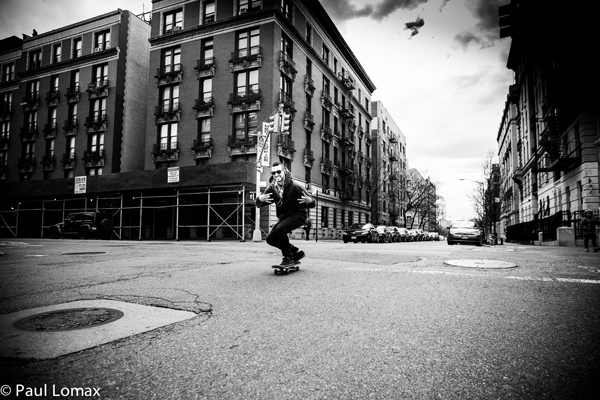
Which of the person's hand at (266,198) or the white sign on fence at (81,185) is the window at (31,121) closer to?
the white sign on fence at (81,185)

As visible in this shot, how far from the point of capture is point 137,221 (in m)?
33.1

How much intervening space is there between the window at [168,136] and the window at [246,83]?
7295 mm

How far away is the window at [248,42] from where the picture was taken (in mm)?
32016

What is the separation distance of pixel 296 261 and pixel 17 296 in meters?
4.03

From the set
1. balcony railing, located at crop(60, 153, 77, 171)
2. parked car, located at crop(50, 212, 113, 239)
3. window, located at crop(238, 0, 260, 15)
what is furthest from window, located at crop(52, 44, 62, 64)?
parked car, located at crop(50, 212, 113, 239)

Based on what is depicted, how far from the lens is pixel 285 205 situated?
6527 mm

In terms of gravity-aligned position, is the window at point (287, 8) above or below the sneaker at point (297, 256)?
above

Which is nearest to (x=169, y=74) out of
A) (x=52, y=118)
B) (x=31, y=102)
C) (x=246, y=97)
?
(x=246, y=97)

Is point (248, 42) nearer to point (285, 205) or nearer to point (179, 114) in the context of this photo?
point (179, 114)

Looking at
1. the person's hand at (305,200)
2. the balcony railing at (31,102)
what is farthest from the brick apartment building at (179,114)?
the person's hand at (305,200)

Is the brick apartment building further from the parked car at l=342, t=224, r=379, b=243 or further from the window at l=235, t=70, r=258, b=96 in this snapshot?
the parked car at l=342, t=224, r=379, b=243

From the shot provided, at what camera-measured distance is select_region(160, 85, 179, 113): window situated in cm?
3441

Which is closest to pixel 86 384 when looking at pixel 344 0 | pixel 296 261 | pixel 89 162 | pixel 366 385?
pixel 366 385

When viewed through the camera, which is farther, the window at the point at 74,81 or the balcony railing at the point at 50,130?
the balcony railing at the point at 50,130
